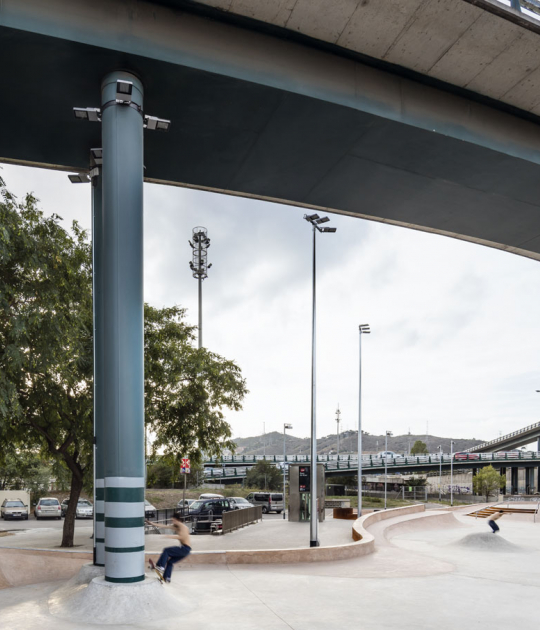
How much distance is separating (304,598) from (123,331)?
5225 millimetres

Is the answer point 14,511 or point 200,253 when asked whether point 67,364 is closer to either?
point 14,511

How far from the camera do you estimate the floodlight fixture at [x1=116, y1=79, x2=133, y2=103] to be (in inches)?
352

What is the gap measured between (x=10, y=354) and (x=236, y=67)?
8682 millimetres

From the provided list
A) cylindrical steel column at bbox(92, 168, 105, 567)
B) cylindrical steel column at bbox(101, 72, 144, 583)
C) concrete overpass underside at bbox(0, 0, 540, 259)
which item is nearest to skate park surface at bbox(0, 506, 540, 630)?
cylindrical steel column at bbox(101, 72, 144, 583)

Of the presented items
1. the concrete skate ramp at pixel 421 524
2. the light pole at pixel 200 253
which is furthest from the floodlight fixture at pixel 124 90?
the light pole at pixel 200 253

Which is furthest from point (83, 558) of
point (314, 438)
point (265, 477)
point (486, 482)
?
point (486, 482)

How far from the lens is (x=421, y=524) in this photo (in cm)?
3216

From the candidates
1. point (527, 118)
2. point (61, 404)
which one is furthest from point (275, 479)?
point (527, 118)

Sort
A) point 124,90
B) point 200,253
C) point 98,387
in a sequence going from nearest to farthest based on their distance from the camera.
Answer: point 124,90, point 98,387, point 200,253

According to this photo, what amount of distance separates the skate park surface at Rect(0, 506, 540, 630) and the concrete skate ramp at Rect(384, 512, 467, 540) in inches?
452

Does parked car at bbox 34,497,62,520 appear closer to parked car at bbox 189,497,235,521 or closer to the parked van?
the parked van

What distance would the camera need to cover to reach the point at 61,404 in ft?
61.3

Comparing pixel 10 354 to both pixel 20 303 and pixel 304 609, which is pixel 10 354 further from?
pixel 304 609

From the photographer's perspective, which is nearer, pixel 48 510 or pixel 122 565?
pixel 122 565
